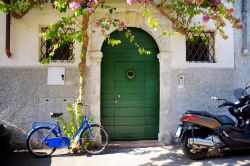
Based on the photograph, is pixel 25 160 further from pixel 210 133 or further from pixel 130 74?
pixel 210 133

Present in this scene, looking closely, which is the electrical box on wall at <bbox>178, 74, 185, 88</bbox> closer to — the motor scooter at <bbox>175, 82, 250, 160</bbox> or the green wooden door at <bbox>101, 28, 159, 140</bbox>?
the green wooden door at <bbox>101, 28, 159, 140</bbox>

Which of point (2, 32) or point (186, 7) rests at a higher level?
point (186, 7)

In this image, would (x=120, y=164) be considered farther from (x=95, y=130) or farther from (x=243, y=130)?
(x=243, y=130)

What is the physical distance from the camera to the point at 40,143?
267 inches

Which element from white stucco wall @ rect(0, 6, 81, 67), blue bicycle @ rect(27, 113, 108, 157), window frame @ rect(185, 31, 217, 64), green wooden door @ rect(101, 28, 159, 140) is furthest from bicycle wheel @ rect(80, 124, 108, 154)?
window frame @ rect(185, 31, 217, 64)

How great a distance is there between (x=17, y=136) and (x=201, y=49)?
5059mm

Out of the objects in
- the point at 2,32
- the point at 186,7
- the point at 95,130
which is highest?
the point at 186,7

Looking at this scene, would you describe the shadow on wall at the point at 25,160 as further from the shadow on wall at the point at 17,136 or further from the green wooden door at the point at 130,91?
the green wooden door at the point at 130,91

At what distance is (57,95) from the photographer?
7004 millimetres

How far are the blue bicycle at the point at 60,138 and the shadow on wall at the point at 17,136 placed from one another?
0.96 ft

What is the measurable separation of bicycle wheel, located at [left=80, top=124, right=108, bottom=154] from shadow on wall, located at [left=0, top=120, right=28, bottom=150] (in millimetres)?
1561

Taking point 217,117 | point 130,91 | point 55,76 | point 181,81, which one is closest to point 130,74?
point 130,91

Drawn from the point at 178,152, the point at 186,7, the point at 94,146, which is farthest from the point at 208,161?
the point at 186,7

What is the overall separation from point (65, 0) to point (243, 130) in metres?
4.31
